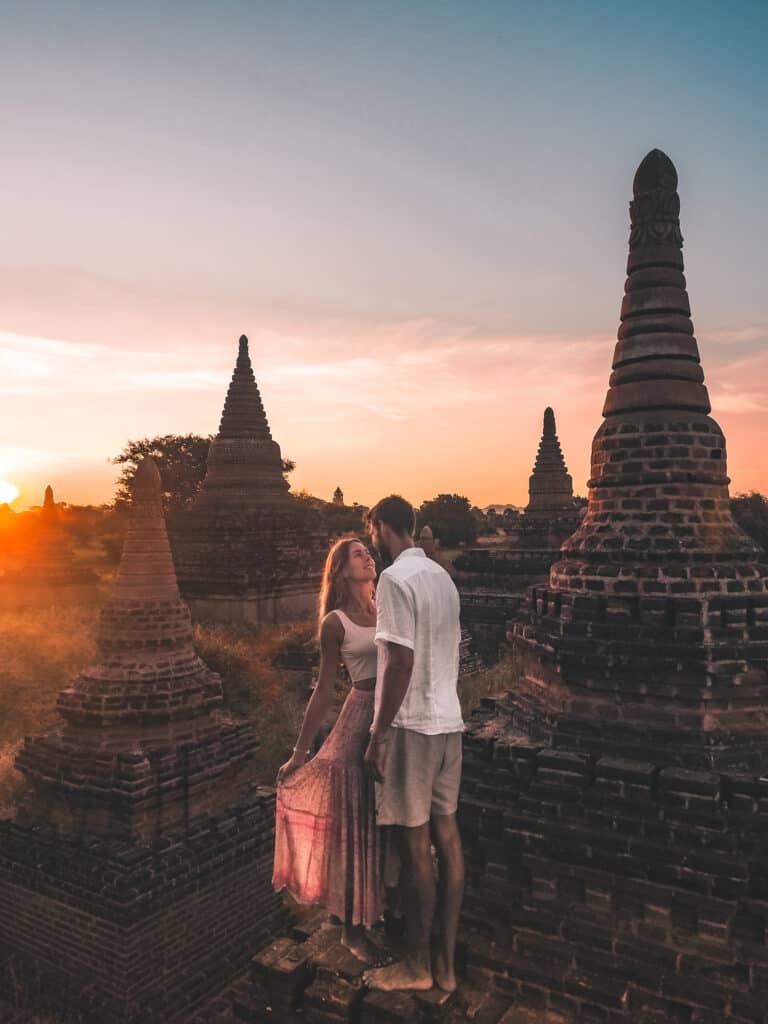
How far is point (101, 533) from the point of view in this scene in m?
43.4

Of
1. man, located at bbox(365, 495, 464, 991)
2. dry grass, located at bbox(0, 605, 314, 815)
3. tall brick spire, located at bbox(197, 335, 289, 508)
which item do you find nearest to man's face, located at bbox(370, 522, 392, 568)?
man, located at bbox(365, 495, 464, 991)

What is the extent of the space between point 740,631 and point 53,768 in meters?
6.98

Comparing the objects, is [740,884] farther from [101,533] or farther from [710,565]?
[101,533]

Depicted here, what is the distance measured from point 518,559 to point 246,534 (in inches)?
279

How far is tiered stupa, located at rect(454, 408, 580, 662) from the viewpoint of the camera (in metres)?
19.6

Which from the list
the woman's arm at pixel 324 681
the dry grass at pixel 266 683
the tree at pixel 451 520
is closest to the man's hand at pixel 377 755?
the woman's arm at pixel 324 681

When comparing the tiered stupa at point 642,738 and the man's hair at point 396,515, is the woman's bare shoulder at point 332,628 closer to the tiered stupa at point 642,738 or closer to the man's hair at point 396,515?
the man's hair at point 396,515

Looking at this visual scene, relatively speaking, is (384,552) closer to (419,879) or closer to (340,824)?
(340,824)

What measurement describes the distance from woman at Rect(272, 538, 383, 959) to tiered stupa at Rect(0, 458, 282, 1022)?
3810 mm

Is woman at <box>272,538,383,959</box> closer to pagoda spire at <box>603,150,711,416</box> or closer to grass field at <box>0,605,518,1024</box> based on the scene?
pagoda spire at <box>603,150,711,416</box>

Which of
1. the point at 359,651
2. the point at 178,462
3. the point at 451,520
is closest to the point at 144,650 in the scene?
the point at 359,651

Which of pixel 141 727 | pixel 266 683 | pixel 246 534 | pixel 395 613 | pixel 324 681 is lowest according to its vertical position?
pixel 266 683

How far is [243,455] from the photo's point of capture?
21594mm

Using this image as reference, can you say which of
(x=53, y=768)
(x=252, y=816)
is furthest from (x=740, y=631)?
(x=53, y=768)
